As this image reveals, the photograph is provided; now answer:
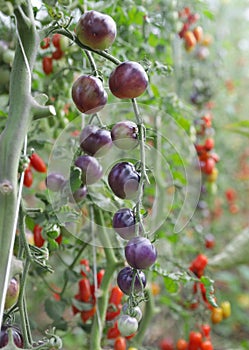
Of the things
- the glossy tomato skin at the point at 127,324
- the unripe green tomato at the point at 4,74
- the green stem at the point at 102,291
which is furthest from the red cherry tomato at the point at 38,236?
the glossy tomato skin at the point at 127,324

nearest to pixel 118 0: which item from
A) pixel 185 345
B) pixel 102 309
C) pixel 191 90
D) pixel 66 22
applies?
pixel 66 22

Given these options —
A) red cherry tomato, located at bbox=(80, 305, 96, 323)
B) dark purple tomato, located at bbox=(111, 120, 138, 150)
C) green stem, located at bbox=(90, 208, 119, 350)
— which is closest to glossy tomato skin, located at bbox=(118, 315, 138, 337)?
dark purple tomato, located at bbox=(111, 120, 138, 150)

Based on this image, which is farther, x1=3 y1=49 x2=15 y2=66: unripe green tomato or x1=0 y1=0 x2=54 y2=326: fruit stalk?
x1=3 y1=49 x2=15 y2=66: unripe green tomato

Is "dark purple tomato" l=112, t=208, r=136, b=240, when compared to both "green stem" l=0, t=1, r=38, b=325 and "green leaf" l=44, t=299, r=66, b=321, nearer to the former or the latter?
"green stem" l=0, t=1, r=38, b=325

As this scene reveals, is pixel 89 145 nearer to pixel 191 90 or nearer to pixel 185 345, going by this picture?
pixel 185 345

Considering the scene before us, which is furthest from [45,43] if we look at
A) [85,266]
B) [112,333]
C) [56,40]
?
[112,333]

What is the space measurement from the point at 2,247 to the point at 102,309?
40 cm

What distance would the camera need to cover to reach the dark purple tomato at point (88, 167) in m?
0.63

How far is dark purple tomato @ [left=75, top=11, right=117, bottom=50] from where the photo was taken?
1.61ft

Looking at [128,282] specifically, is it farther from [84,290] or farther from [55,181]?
[84,290]

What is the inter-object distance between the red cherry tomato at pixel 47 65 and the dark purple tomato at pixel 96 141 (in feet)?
1.16

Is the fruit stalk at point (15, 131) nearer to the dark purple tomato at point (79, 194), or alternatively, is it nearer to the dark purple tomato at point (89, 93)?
the dark purple tomato at point (89, 93)

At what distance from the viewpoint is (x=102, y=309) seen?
804 mm

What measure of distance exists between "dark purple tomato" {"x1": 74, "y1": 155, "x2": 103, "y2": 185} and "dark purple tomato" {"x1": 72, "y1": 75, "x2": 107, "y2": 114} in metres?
0.11
